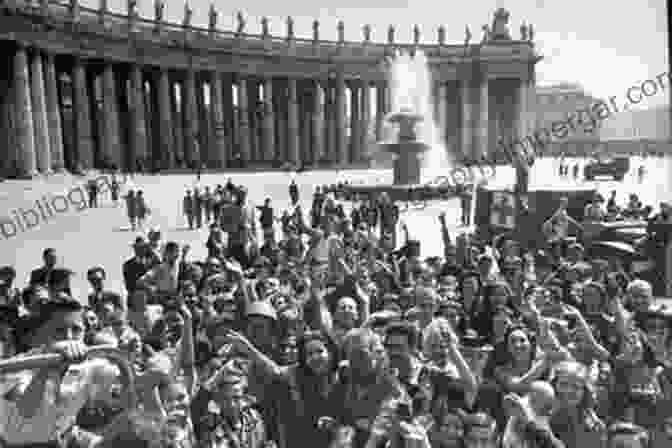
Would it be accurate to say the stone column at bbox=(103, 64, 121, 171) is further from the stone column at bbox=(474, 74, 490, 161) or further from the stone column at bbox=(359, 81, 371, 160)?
the stone column at bbox=(474, 74, 490, 161)

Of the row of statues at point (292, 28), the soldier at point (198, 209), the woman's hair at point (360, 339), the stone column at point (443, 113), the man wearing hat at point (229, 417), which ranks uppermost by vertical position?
the row of statues at point (292, 28)

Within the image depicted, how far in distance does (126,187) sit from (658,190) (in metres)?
32.3

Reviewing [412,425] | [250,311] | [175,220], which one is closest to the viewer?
[412,425]

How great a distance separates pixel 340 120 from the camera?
224ft

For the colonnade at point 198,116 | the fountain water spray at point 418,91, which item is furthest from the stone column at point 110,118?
the fountain water spray at point 418,91

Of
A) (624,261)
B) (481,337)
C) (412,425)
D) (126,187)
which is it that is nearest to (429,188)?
(126,187)

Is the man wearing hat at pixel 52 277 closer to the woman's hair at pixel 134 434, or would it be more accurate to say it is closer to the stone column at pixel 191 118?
the woman's hair at pixel 134 434

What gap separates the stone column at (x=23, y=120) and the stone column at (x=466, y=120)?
5320cm

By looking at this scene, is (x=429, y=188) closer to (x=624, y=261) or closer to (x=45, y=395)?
(x=624, y=261)

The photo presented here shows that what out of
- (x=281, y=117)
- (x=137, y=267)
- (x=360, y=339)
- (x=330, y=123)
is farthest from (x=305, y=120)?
(x=360, y=339)

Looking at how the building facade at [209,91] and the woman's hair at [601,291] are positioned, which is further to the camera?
the building facade at [209,91]

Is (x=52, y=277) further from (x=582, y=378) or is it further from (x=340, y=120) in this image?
(x=340, y=120)

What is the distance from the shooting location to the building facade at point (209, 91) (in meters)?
37.3

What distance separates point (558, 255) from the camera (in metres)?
10.2
